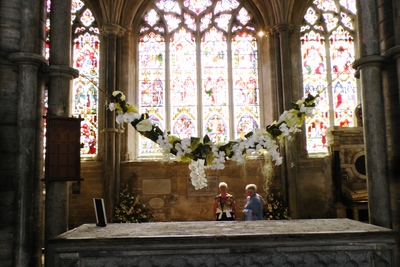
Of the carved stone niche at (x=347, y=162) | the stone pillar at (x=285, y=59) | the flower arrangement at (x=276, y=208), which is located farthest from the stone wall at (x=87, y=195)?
the carved stone niche at (x=347, y=162)

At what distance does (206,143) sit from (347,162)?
264 inches

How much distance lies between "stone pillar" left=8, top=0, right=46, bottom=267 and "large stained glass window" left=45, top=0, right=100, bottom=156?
6.75m

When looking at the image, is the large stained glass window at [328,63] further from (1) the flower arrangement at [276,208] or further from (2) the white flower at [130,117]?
(2) the white flower at [130,117]

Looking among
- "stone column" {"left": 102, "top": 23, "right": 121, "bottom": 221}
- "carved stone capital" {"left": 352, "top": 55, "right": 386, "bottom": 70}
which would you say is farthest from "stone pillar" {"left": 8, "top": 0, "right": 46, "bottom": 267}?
"stone column" {"left": 102, "top": 23, "right": 121, "bottom": 221}

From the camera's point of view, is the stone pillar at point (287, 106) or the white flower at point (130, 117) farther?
the stone pillar at point (287, 106)

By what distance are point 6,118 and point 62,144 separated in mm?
579

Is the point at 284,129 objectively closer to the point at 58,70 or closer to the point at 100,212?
the point at 100,212

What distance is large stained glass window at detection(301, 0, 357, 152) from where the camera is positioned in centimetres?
1097

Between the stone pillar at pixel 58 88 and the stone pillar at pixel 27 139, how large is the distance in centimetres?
15

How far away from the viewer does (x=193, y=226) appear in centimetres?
404

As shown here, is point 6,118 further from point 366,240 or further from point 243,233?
point 366,240

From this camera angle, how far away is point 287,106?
1046cm

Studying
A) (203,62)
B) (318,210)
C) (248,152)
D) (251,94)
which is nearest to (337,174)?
(318,210)

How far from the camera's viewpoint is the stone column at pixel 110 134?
9.91 meters
